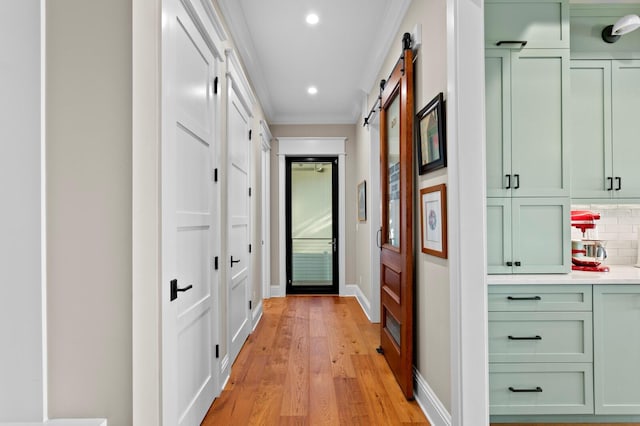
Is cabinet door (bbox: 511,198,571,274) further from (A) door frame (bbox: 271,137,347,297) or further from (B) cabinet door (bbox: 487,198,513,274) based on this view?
(A) door frame (bbox: 271,137,347,297)

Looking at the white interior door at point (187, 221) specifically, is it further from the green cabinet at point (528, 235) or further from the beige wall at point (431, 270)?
the green cabinet at point (528, 235)

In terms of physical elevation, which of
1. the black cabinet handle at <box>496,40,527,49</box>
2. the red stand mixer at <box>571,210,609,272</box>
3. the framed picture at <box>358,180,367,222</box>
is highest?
the black cabinet handle at <box>496,40,527,49</box>

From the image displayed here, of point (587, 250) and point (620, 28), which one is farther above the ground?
point (620, 28)

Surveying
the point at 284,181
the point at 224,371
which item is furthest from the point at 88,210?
the point at 284,181

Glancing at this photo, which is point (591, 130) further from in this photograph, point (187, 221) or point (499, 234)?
point (187, 221)

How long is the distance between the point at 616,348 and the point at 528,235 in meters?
0.79

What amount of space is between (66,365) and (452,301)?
63.4 inches

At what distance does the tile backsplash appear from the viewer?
254 cm

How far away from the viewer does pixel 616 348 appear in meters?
1.97

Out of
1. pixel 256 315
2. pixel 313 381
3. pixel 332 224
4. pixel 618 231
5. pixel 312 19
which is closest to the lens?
pixel 618 231

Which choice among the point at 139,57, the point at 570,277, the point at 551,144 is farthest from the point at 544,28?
the point at 139,57

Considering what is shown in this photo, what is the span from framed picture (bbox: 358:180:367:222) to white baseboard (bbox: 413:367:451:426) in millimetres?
2650

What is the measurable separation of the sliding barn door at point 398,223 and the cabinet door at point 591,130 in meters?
1.03

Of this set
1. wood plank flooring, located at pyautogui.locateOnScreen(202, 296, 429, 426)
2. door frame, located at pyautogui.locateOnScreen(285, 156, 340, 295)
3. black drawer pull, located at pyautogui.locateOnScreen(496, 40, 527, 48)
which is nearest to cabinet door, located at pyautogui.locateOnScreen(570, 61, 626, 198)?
black drawer pull, located at pyautogui.locateOnScreen(496, 40, 527, 48)
